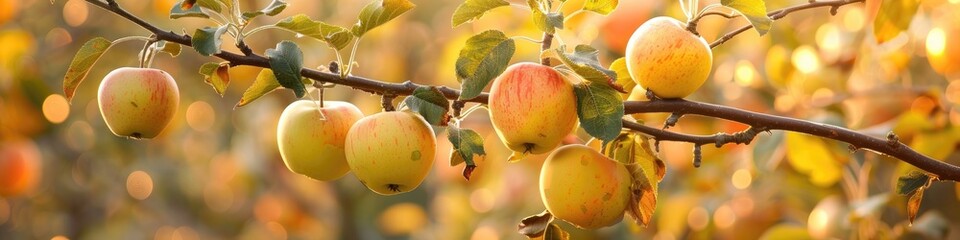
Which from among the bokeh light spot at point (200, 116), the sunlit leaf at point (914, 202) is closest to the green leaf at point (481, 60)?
the sunlit leaf at point (914, 202)

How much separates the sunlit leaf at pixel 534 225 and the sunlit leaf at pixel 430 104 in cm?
13

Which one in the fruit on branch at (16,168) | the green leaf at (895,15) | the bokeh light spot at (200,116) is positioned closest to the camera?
the green leaf at (895,15)

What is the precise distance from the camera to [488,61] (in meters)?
0.71

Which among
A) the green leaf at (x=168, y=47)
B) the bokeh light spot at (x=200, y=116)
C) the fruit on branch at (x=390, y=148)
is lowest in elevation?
the bokeh light spot at (x=200, y=116)

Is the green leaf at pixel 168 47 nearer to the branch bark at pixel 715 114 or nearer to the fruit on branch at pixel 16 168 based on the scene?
the branch bark at pixel 715 114

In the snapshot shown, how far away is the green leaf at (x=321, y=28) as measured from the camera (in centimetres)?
72

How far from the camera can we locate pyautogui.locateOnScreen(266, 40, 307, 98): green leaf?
703mm

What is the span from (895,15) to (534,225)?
406 mm

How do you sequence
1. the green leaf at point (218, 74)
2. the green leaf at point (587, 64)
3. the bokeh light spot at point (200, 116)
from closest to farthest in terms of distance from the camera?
the green leaf at point (587, 64) < the green leaf at point (218, 74) < the bokeh light spot at point (200, 116)

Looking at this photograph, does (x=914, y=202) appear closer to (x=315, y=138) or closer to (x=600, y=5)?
(x=600, y=5)

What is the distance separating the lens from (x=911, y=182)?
756 millimetres

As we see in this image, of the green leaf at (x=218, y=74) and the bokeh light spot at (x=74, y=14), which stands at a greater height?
the green leaf at (x=218, y=74)

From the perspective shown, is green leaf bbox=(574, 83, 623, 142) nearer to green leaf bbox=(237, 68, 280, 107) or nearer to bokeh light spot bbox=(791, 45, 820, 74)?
green leaf bbox=(237, 68, 280, 107)

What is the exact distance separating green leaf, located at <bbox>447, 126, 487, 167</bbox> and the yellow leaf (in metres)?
0.63
